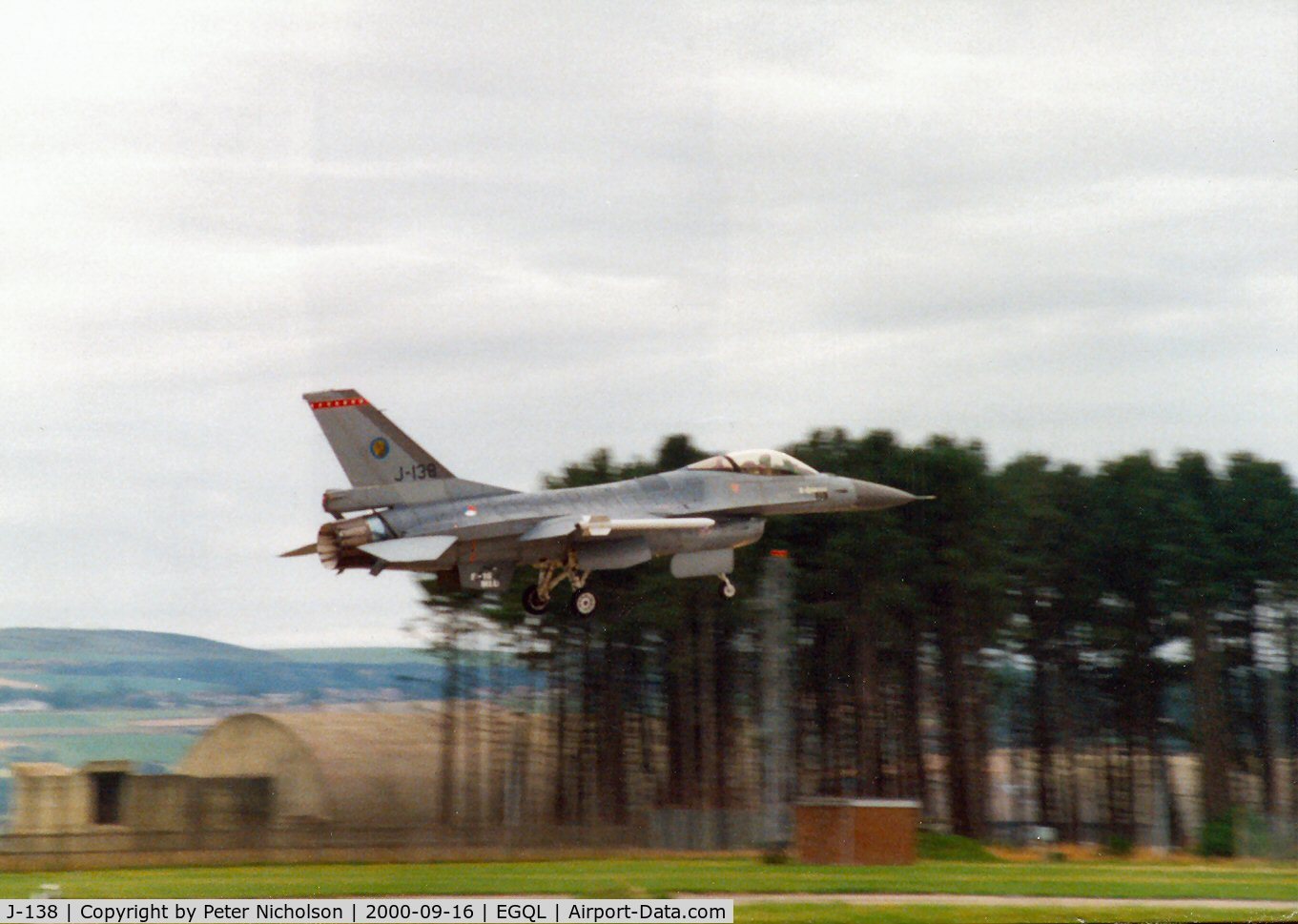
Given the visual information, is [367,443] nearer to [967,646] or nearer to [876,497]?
[876,497]

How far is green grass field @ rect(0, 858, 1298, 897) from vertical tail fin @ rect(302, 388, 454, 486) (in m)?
9.56

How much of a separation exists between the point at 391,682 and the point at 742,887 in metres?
39.6

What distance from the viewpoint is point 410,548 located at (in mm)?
38625

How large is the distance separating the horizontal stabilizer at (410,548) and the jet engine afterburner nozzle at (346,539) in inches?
11.4

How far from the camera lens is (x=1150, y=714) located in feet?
289

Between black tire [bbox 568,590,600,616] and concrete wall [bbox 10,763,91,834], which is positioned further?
concrete wall [bbox 10,763,91,834]

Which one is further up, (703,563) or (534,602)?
(703,563)

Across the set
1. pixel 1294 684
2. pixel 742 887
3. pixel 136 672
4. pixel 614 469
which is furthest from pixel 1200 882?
pixel 1294 684

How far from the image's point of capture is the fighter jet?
39.5m

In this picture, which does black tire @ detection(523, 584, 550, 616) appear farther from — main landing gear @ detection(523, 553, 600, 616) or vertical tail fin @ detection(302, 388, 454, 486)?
vertical tail fin @ detection(302, 388, 454, 486)
